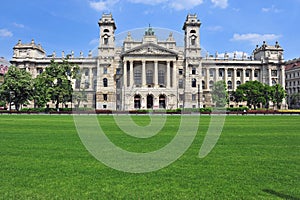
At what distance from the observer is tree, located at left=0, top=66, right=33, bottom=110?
58812 millimetres

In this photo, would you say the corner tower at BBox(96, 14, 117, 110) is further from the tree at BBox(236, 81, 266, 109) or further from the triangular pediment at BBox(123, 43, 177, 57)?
the tree at BBox(236, 81, 266, 109)

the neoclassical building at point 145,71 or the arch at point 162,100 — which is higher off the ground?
the neoclassical building at point 145,71

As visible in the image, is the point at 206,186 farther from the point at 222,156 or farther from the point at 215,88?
the point at 215,88

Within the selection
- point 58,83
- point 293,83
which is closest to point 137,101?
point 58,83

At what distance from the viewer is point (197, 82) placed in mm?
81812

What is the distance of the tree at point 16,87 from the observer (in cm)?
5881

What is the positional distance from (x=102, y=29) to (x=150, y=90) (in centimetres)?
2486

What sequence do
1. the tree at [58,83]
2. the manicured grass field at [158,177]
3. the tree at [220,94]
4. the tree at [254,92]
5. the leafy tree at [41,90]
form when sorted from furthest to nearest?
the tree at [220,94], the tree at [254,92], the tree at [58,83], the leafy tree at [41,90], the manicured grass field at [158,177]

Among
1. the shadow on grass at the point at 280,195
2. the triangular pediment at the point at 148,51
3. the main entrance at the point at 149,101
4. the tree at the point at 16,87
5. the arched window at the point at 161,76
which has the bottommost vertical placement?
the shadow on grass at the point at 280,195

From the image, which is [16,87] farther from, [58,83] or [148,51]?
[148,51]

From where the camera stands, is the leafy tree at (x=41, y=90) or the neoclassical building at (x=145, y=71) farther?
the neoclassical building at (x=145, y=71)

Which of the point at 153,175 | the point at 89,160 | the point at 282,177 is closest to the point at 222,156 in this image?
the point at 282,177

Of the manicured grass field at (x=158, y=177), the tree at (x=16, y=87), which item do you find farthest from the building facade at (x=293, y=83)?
the manicured grass field at (x=158, y=177)

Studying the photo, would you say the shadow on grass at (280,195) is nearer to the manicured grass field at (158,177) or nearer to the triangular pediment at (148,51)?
the manicured grass field at (158,177)
